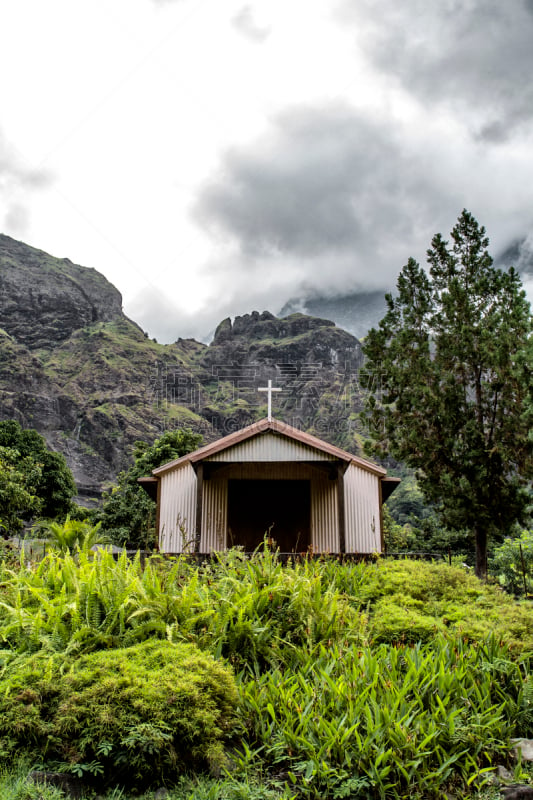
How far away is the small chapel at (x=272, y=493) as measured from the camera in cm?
1670

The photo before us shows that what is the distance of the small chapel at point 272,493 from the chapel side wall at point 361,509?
0.03 m

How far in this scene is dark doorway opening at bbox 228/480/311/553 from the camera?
65.1ft

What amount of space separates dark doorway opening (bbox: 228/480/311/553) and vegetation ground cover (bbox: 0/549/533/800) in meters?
13.2

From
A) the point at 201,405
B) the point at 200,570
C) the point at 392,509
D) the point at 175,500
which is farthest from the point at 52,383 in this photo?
the point at 200,570

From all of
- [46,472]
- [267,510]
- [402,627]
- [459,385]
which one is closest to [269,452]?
[267,510]

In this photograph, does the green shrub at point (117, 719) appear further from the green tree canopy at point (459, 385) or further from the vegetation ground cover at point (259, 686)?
the green tree canopy at point (459, 385)

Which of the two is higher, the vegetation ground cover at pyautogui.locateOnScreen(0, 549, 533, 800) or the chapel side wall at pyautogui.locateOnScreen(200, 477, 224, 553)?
the chapel side wall at pyautogui.locateOnScreen(200, 477, 224, 553)

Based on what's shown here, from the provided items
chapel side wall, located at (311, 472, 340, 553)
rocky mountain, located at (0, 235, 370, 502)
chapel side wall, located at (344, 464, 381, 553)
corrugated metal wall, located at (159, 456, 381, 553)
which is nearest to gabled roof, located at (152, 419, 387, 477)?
corrugated metal wall, located at (159, 456, 381, 553)

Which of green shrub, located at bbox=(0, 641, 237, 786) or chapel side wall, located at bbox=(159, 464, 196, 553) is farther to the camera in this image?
chapel side wall, located at bbox=(159, 464, 196, 553)

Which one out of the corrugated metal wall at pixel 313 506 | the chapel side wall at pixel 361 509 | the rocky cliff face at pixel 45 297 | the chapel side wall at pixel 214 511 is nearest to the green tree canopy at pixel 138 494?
the corrugated metal wall at pixel 313 506

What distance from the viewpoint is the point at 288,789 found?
12.7ft

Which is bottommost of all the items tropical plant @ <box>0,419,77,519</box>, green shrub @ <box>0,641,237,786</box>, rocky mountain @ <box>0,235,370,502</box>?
green shrub @ <box>0,641,237,786</box>

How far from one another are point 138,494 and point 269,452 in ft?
80.9

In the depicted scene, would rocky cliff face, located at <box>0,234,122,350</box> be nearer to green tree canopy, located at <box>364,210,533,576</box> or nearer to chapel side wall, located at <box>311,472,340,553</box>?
green tree canopy, located at <box>364,210,533,576</box>
